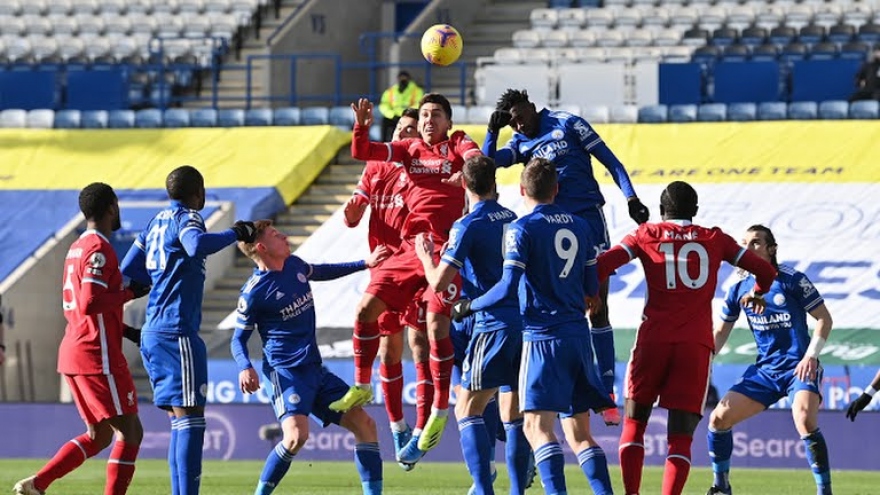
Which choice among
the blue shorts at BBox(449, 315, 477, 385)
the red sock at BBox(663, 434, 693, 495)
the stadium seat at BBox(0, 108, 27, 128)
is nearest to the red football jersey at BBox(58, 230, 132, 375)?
the blue shorts at BBox(449, 315, 477, 385)

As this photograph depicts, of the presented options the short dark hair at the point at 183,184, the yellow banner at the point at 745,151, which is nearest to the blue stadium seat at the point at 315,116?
the yellow banner at the point at 745,151

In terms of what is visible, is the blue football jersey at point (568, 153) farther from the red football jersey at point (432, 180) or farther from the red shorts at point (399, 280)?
the red shorts at point (399, 280)

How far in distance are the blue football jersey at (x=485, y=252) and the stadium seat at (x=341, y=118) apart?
1637cm

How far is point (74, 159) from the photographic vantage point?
90.8ft

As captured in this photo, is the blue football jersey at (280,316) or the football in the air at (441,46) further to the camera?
the football in the air at (441,46)

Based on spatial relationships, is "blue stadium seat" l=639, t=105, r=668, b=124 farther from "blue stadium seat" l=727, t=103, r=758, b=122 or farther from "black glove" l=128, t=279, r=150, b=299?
"black glove" l=128, t=279, r=150, b=299

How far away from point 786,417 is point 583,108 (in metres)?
8.28

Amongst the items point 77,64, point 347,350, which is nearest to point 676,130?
point 347,350

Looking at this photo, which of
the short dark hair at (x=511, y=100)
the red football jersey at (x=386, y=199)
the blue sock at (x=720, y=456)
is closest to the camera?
the short dark hair at (x=511, y=100)

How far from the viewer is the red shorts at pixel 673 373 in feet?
36.0

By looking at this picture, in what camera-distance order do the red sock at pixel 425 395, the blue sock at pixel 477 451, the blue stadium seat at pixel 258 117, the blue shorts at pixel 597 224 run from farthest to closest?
the blue stadium seat at pixel 258 117 → the red sock at pixel 425 395 → the blue shorts at pixel 597 224 → the blue sock at pixel 477 451

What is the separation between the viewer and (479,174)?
11172 mm

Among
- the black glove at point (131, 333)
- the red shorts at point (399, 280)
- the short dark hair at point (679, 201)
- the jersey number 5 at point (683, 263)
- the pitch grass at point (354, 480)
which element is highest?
the short dark hair at point (679, 201)

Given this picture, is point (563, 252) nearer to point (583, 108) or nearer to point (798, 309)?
point (798, 309)
